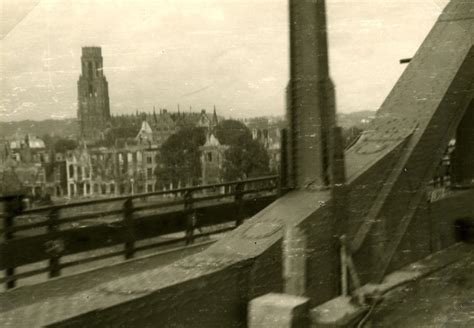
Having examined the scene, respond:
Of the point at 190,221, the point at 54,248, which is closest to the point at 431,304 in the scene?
the point at 54,248

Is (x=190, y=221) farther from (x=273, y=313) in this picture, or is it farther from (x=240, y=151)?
(x=273, y=313)

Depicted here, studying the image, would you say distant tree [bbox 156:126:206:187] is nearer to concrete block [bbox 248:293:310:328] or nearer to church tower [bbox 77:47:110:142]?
church tower [bbox 77:47:110:142]

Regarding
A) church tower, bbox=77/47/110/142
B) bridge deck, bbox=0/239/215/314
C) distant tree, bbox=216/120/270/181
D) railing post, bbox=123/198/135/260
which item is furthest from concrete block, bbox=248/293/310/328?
railing post, bbox=123/198/135/260

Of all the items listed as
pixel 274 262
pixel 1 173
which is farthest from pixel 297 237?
pixel 1 173

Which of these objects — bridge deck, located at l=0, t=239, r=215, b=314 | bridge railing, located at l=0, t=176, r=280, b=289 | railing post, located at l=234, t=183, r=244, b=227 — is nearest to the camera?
bridge deck, located at l=0, t=239, r=215, b=314

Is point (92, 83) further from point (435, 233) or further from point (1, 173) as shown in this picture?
point (435, 233)

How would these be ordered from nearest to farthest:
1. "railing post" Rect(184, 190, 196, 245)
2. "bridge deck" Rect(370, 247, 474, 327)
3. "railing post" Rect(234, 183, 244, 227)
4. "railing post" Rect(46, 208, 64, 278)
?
"bridge deck" Rect(370, 247, 474, 327)
"railing post" Rect(46, 208, 64, 278)
"railing post" Rect(184, 190, 196, 245)
"railing post" Rect(234, 183, 244, 227)

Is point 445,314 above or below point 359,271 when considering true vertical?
below
